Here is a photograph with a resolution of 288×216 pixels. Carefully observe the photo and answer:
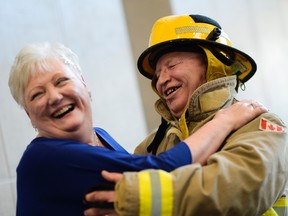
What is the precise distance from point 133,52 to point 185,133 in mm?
1777

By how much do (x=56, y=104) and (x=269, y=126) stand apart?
2.63 ft

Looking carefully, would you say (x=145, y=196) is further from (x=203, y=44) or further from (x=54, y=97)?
(x=203, y=44)

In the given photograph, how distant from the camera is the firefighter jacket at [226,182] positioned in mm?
961

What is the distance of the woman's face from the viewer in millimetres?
1304

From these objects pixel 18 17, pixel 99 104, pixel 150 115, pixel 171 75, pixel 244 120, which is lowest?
pixel 150 115

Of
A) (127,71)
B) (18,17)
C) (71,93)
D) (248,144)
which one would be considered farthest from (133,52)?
(248,144)

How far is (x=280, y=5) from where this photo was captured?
4480 millimetres

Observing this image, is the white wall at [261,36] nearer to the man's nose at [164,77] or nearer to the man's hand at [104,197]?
the man's nose at [164,77]

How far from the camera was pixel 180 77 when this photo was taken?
5.41 feet

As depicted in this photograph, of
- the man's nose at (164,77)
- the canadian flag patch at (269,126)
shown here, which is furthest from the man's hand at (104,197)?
the man's nose at (164,77)

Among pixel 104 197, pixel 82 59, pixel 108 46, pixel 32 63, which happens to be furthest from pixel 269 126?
pixel 108 46

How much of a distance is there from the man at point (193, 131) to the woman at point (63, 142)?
0.06 metres

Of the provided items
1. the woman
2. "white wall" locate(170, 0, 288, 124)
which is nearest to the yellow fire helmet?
the woman

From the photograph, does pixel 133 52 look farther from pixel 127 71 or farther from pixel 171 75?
pixel 171 75
